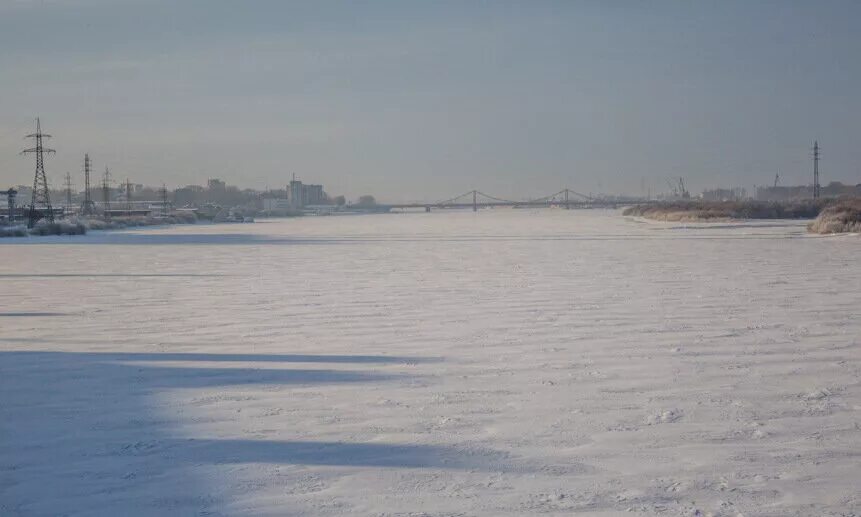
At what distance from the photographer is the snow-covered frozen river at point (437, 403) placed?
3641 mm

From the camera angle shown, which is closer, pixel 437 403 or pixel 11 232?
pixel 437 403

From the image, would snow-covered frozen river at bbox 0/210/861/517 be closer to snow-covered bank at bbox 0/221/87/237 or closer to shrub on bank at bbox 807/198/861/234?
shrub on bank at bbox 807/198/861/234

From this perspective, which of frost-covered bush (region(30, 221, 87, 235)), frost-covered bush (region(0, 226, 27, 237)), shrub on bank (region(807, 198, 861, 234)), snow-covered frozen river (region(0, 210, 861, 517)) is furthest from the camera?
frost-covered bush (region(30, 221, 87, 235))

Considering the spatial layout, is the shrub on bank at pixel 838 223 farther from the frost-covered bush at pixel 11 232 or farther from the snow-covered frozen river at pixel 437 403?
the frost-covered bush at pixel 11 232

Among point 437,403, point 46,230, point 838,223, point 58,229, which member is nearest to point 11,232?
point 46,230

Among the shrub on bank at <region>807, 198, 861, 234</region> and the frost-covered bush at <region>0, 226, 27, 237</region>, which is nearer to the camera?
the shrub on bank at <region>807, 198, 861, 234</region>

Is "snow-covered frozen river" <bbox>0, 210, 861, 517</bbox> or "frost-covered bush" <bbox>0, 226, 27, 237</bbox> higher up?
"frost-covered bush" <bbox>0, 226, 27, 237</bbox>

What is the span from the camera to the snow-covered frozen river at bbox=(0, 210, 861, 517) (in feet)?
11.9

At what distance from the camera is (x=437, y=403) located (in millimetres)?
5250

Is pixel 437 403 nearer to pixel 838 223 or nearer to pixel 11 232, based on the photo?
pixel 838 223

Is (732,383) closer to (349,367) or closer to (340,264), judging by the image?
(349,367)

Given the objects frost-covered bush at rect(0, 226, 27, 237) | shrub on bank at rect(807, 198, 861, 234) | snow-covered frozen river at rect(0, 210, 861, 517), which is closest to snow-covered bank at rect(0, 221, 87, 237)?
frost-covered bush at rect(0, 226, 27, 237)

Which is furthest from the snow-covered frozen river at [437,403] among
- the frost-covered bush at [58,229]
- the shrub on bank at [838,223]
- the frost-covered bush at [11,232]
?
the frost-covered bush at [58,229]

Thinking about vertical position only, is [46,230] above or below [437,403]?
above
